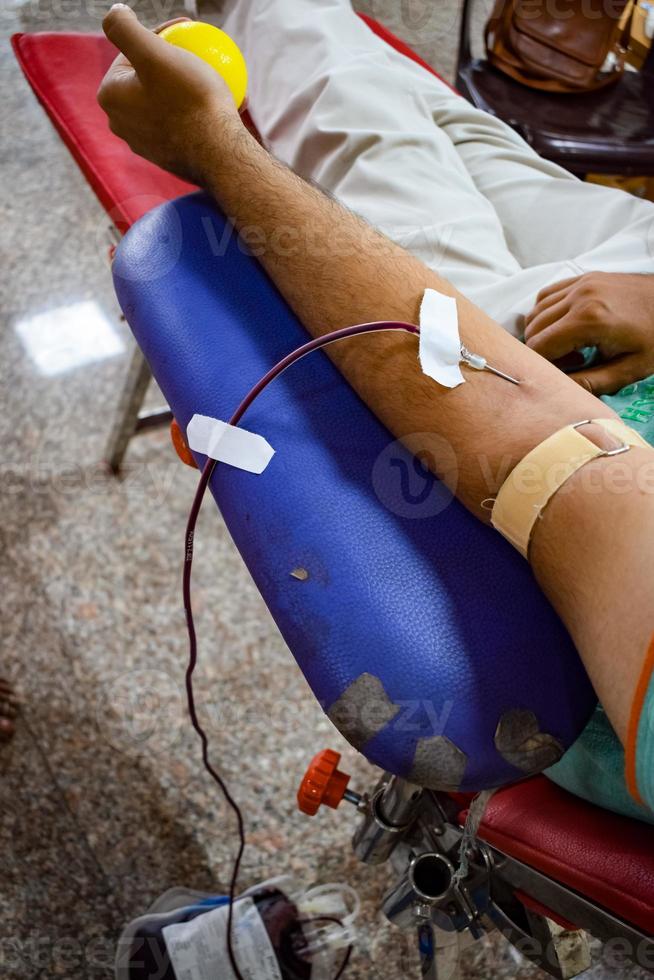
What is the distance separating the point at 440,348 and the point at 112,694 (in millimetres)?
866

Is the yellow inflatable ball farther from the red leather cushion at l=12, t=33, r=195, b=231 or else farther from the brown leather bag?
the brown leather bag

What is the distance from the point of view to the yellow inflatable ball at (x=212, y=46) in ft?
3.09

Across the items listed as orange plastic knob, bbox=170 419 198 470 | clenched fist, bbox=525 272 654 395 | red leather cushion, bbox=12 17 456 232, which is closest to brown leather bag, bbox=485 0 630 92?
red leather cushion, bbox=12 17 456 232

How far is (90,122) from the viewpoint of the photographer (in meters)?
1.18

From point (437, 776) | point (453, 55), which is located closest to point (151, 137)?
point (437, 776)

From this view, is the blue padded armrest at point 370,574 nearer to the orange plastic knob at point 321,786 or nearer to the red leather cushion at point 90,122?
the orange plastic knob at point 321,786

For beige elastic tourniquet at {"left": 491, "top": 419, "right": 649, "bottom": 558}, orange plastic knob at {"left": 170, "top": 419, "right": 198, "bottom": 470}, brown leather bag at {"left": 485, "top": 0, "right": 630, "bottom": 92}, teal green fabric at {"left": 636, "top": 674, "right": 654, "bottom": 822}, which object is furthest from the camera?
brown leather bag at {"left": 485, "top": 0, "right": 630, "bottom": 92}

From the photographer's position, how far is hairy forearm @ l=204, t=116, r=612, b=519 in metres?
0.66

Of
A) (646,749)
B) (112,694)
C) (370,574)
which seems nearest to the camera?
(646,749)

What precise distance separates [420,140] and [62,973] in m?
1.18

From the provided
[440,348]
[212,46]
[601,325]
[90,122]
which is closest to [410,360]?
[440,348]

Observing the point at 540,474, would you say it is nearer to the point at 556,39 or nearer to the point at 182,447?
the point at 182,447

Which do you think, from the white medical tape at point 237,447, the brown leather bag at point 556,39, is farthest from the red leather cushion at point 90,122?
the brown leather bag at point 556,39

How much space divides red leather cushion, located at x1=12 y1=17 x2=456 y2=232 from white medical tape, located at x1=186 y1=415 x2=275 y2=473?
51 cm
